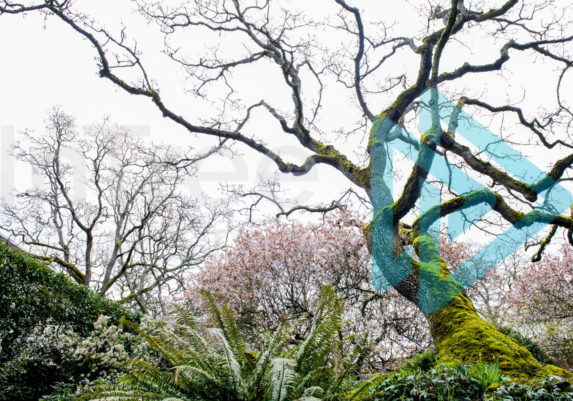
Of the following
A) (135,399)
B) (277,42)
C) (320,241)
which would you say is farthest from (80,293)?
(277,42)

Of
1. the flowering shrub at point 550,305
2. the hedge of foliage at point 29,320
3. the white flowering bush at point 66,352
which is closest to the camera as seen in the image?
the hedge of foliage at point 29,320

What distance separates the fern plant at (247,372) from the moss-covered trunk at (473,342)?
68.5 inches

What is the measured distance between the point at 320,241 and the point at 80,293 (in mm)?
5055

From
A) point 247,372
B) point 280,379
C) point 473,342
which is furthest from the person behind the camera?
point 473,342

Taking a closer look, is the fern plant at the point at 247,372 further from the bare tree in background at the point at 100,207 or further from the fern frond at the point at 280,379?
the bare tree in background at the point at 100,207

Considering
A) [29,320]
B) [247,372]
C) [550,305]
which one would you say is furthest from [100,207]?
[550,305]

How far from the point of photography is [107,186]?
12.1 metres

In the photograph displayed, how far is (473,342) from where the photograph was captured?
131 inches

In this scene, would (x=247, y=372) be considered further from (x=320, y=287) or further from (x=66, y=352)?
(x=320, y=287)

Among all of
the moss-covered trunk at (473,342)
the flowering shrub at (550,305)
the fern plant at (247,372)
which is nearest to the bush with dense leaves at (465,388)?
the fern plant at (247,372)

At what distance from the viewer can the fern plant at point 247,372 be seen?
1.23 m

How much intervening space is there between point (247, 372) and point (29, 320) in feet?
16.9

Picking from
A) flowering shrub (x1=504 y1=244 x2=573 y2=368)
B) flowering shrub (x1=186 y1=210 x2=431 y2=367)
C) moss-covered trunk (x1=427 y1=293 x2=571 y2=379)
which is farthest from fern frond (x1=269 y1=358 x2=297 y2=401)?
flowering shrub (x1=504 y1=244 x2=573 y2=368)

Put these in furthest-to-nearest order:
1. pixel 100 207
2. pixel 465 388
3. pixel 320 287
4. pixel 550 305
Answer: pixel 100 207 → pixel 550 305 → pixel 320 287 → pixel 465 388
